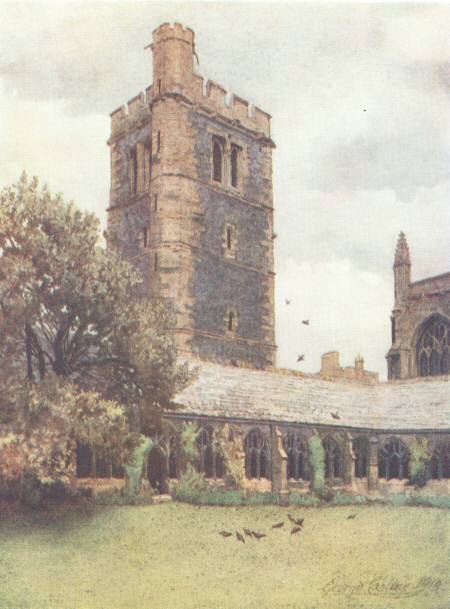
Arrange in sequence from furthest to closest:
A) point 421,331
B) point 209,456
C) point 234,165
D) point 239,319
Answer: point 421,331 → point 234,165 → point 239,319 → point 209,456

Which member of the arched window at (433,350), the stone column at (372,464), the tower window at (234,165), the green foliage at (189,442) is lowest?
the stone column at (372,464)

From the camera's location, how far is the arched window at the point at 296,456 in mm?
15938

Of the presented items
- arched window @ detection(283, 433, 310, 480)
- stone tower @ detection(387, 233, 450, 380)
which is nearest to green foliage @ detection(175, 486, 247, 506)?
arched window @ detection(283, 433, 310, 480)

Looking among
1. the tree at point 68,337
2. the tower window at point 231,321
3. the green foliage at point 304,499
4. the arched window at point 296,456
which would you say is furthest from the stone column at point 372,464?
the tree at point 68,337

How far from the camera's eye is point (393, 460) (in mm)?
17500

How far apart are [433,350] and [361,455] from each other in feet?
25.1

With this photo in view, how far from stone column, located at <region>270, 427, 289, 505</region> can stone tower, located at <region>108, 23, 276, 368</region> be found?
5.39 meters

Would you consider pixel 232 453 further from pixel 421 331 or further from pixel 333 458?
pixel 421 331

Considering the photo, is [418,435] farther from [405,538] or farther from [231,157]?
[231,157]

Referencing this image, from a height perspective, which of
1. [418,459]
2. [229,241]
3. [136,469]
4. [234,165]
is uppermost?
[234,165]
